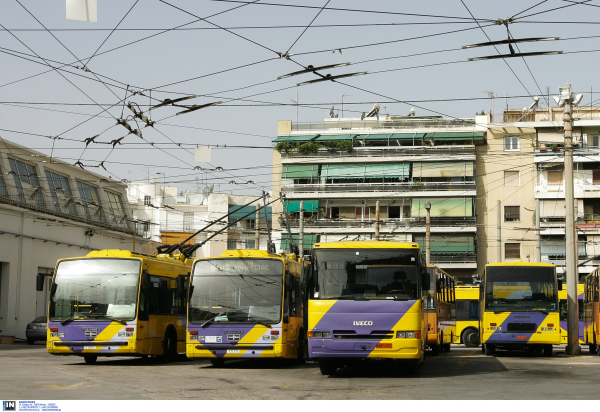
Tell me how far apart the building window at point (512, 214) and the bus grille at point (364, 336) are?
162 ft

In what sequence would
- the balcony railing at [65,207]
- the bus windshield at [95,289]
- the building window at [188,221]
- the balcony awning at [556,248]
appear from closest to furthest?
1. the bus windshield at [95,289]
2. the balcony railing at [65,207]
3. the balcony awning at [556,248]
4. the building window at [188,221]

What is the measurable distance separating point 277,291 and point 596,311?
13.5m

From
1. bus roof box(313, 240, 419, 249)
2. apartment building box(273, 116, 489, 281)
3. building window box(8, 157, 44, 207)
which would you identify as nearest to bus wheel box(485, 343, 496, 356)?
bus roof box(313, 240, 419, 249)

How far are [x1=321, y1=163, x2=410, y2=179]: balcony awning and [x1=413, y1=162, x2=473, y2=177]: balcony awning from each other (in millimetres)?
919

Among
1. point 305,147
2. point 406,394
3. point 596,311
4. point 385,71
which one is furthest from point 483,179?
point 406,394

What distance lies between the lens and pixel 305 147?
2566 inches

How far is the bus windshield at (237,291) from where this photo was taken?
19.5 meters

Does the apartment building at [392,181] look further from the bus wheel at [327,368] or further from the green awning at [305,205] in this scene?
the bus wheel at [327,368]

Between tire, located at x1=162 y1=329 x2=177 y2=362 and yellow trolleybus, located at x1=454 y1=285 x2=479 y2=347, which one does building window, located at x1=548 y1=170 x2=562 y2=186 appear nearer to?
yellow trolleybus, located at x1=454 y1=285 x2=479 y2=347

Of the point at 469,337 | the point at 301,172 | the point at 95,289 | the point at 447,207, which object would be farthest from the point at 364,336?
the point at 301,172

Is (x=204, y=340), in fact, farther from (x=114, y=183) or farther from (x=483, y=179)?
(x=483, y=179)

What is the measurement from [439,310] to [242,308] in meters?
10.1

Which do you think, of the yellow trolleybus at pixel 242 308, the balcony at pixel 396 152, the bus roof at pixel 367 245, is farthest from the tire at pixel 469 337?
the balcony at pixel 396 152

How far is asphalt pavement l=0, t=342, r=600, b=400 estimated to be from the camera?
12.0m
